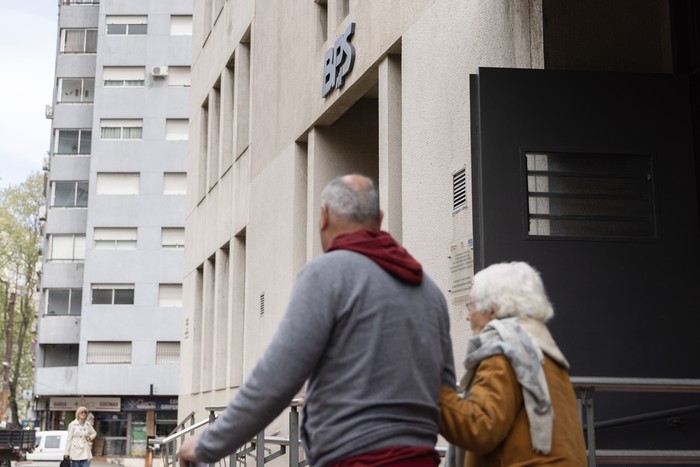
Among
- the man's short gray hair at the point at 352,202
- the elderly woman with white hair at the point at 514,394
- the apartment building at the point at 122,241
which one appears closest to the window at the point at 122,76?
the apartment building at the point at 122,241

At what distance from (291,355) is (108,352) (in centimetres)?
5098

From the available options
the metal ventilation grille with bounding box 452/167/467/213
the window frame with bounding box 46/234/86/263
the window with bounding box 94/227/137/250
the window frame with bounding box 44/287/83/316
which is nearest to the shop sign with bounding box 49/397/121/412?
the window frame with bounding box 44/287/83/316

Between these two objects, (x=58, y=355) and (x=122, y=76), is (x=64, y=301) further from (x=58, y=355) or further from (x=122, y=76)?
(x=122, y=76)

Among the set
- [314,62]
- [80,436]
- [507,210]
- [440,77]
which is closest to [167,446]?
[314,62]

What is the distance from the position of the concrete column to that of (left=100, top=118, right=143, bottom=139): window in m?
45.6

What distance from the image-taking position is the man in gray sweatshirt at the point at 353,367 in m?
3.12

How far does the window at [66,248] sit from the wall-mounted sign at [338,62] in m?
46.0

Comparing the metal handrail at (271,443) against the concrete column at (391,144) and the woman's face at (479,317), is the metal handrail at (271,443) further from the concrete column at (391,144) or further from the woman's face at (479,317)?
the concrete column at (391,144)

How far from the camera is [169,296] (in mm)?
53406

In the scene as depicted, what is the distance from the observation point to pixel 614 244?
22.0ft

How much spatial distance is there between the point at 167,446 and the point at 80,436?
8877 mm

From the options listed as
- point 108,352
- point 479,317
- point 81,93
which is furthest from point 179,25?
point 479,317

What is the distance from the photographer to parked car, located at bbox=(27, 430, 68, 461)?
48.3m

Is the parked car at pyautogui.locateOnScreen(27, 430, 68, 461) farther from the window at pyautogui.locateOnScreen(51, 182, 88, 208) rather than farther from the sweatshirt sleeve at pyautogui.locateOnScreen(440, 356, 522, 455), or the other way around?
the sweatshirt sleeve at pyautogui.locateOnScreen(440, 356, 522, 455)
